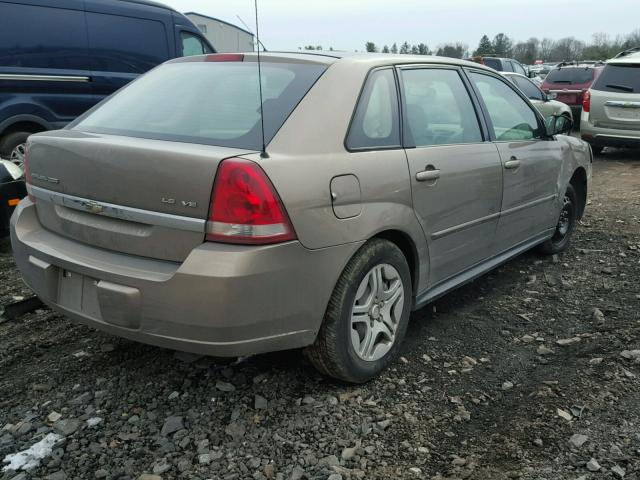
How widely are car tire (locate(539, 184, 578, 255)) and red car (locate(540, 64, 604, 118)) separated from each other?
34.8ft

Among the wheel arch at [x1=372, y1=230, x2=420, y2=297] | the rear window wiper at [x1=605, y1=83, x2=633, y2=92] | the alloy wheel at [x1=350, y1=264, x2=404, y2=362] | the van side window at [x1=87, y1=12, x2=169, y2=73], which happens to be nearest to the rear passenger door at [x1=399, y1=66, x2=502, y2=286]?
the wheel arch at [x1=372, y1=230, x2=420, y2=297]

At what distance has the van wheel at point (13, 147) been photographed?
6.60m

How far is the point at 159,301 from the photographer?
2477 mm

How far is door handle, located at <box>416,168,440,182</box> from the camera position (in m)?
3.18

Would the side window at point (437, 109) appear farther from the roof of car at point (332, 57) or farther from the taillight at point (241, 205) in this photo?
the taillight at point (241, 205)

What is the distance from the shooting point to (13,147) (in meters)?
6.67

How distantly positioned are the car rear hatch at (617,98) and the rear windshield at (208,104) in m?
8.96

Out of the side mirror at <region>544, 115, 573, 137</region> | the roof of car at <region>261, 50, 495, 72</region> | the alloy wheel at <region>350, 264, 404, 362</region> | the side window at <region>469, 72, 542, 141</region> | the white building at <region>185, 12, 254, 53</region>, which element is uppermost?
the white building at <region>185, 12, 254, 53</region>

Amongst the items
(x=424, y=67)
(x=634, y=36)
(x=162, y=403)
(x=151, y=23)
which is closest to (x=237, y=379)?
(x=162, y=403)

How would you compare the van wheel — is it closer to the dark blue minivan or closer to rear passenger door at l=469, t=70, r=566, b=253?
the dark blue minivan

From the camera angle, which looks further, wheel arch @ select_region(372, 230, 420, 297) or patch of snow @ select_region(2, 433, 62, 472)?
wheel arch @ select_region(372, 230, 420, 297)

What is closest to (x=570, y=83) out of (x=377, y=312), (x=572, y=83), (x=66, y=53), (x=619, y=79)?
(x=572, y=83)

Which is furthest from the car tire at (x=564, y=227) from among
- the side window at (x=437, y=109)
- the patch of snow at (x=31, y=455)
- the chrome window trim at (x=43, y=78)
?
the chrome window trim at (x=43, y=78)

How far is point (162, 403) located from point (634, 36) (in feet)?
296
